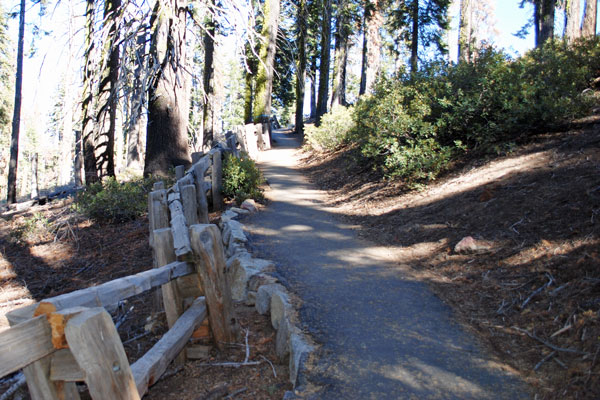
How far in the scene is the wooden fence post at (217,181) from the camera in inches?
365

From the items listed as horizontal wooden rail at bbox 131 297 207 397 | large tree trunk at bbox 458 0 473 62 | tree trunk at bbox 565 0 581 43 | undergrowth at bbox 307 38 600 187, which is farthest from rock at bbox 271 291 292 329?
large tree trunk at bbox 458 0 473 62

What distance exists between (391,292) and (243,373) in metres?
2.01

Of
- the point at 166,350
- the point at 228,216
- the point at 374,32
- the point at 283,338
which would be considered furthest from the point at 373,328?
the point at 374,32

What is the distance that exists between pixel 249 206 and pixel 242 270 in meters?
3.60

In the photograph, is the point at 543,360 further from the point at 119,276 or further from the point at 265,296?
the point at 119,276

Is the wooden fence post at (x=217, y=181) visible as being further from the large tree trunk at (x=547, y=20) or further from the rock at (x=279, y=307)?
Result: the large tree trunk at (x=547, y=20)

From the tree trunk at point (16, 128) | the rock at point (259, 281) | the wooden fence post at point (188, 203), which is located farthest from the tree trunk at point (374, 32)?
the rock at point (259, 281)

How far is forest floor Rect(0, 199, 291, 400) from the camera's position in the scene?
3855 millimetres

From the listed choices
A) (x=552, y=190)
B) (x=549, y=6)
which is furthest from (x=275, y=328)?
(x=549, y=6)

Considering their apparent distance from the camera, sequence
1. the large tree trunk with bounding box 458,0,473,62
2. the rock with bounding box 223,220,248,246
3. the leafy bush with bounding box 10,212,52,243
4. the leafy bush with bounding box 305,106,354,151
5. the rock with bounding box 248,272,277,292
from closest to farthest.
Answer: the rock with bounding box 248,272,277,292
the rock with bounding box 223,220,248,246
the leafy bush with bounding box 10,212,52,243
the leafy bush with bounding box 305,106,354,151
the large tree trunk with bounding box 458,0,473,62

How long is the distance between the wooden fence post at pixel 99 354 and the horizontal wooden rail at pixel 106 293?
0.18 metres

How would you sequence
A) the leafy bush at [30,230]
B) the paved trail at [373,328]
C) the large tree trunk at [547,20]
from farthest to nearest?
the large tree trunk at [547,20] < the leafy bush at [30,230] < the paved trail at [373,328]

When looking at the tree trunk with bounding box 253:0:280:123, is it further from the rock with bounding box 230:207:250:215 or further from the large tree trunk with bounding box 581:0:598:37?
the large tree trunk with bounding box 581:0:598:37

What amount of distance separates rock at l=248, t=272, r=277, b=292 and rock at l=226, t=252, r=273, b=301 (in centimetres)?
7
